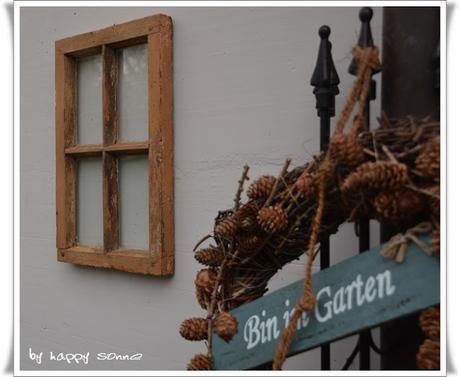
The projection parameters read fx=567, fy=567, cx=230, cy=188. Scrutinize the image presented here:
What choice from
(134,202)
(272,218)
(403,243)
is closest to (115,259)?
(134,202)

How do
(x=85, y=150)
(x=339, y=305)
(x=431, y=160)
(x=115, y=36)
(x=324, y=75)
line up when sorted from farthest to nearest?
(x=85, y=150) → (x=115, y=36) → (x=324, y=75) → (x=339, y=305) → (x=431, y=160)

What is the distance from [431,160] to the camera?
3.05 ft

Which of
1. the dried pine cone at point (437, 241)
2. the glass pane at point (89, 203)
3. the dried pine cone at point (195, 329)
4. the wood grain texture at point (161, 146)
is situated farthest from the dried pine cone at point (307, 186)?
the glass pane at point (89, 203)

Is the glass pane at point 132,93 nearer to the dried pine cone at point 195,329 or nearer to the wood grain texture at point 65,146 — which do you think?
the wood grain texture at point 65,146

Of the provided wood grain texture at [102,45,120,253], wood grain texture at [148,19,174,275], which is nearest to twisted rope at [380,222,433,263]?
wood grain texture at [148,19,174,275]

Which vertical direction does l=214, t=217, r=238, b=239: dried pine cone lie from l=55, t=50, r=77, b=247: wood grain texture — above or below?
below

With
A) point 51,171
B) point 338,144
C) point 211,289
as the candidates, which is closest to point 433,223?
point 338,144

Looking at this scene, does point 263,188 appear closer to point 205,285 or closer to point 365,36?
point 205,285

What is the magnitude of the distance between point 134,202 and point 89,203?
25 cm

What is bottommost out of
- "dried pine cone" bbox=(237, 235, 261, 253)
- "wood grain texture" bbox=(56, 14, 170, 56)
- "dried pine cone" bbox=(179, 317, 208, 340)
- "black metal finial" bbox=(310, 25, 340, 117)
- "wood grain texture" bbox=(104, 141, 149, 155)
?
"dried pine cone" bbox=(179, 317, 208, 340)

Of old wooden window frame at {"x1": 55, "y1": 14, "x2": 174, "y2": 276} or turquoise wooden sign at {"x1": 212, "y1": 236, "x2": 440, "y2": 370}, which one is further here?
old wooden window frame at {"x1": 55, "y1": 14, "x2": 174, "y2": 276}

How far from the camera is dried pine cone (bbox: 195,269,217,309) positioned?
4.08ft

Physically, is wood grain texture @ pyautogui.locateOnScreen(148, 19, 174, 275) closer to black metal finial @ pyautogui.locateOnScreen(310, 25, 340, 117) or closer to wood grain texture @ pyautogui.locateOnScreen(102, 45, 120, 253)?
wood grain texture @ pyautogui.locateOnScreen(102, 45, 120, 253)

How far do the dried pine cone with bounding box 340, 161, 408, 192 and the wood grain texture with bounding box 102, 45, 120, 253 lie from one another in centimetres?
124
